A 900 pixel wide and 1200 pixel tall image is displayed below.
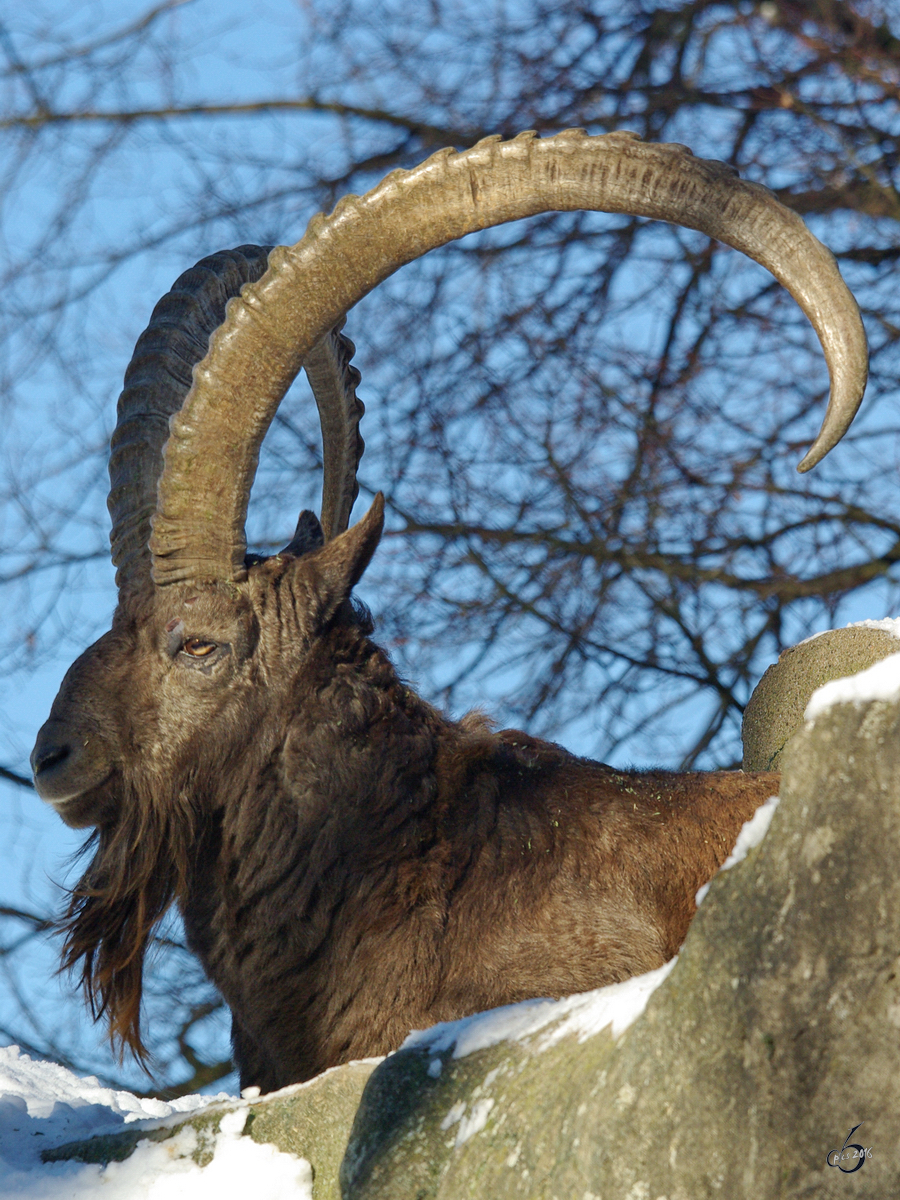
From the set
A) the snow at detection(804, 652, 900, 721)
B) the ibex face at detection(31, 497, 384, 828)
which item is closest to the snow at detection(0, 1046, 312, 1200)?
the ibex face at detection(31, 497, 384, 828)

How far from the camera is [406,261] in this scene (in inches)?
149

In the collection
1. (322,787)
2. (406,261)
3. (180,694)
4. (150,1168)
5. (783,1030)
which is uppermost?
(406,261)

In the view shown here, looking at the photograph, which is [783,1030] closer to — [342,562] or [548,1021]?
[548,1021]

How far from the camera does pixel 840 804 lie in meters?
2.01

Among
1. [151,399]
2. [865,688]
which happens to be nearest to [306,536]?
[151,399]

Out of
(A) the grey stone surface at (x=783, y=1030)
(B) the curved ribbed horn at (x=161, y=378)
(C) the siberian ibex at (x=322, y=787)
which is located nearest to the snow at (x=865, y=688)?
(A) the grey stone surface at (x=783, y=1030)

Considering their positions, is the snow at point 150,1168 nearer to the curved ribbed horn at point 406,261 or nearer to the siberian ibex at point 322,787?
the siberian ibex at point 322,787

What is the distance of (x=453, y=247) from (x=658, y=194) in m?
4.62

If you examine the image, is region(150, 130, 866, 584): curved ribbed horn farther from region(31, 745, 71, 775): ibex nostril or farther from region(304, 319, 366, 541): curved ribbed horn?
region(304, 319, 366, 541): curved ribbed horn

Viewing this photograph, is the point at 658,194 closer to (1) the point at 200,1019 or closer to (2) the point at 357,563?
(2) the point at 357,563

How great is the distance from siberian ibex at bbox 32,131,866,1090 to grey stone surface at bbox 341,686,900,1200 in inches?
60.3

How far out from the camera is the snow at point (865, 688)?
2.00 metres

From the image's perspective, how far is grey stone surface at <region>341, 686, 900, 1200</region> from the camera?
1941 millimetres

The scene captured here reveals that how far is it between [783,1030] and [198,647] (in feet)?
7.53
